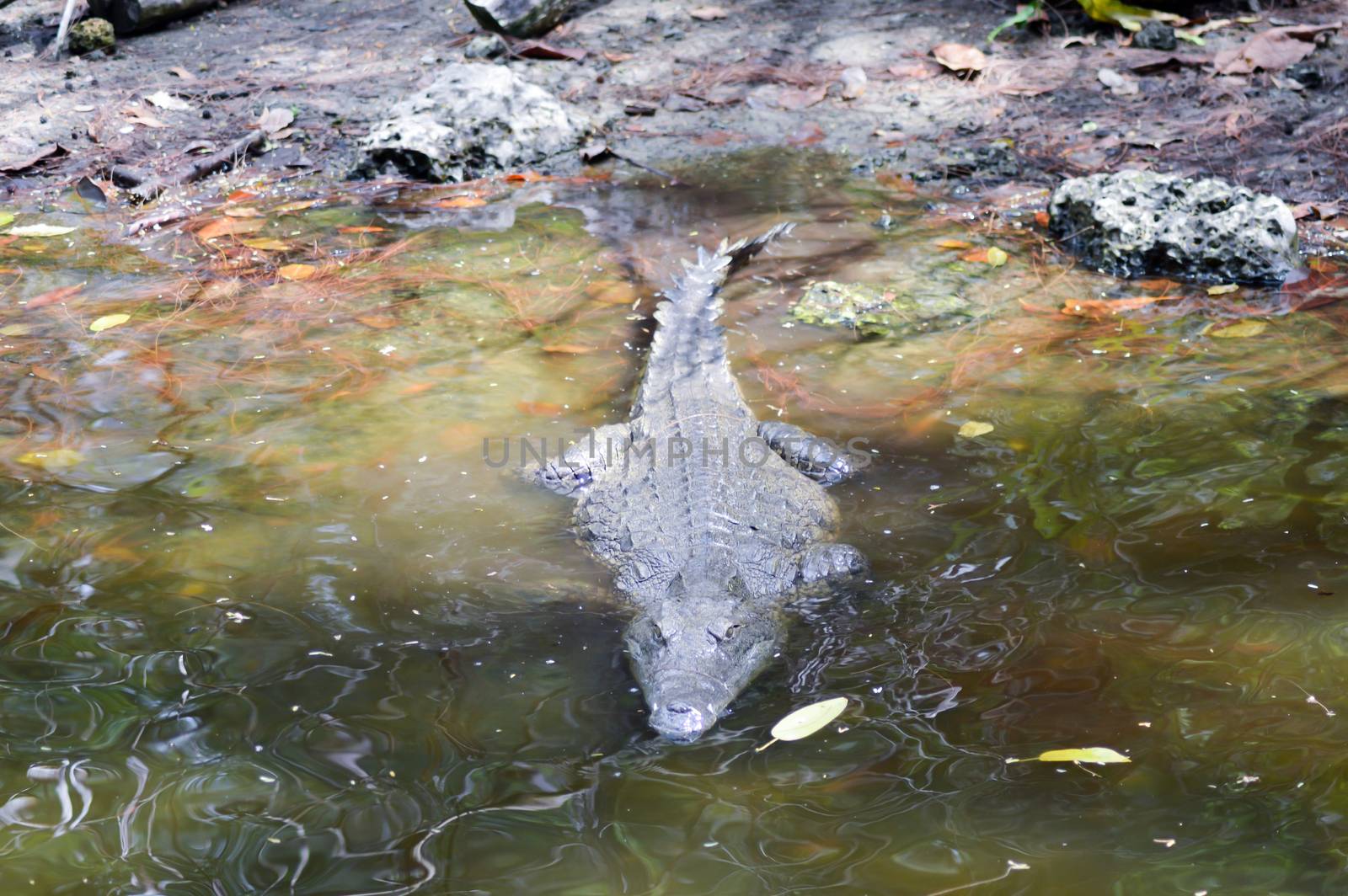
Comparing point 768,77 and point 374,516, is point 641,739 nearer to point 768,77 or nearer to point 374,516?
point 374,516

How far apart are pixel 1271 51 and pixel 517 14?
559 cm

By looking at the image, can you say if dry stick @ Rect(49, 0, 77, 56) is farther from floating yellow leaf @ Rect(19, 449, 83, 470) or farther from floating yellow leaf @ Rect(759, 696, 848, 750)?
floating yellow leaf @ Rect(759, 696, 848, 750)

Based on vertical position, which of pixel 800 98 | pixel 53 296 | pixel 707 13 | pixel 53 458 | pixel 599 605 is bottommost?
pixel 599 605

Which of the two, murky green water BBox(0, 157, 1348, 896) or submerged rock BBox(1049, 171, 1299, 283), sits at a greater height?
submerged rock BBox(1049, 171, 1299, 283)

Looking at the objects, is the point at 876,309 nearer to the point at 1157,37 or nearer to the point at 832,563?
the point at 832,563

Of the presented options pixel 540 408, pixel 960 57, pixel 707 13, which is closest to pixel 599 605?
pixel 540 408

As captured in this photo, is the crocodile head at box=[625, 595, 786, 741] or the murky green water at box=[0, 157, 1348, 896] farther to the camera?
the crocodile head at box=[625, 595, 786, 741]

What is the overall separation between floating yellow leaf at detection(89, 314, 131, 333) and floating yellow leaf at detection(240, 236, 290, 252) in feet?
3.20

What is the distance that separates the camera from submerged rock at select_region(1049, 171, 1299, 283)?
5.26 metres

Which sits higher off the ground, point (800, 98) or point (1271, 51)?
point (1271, 51)

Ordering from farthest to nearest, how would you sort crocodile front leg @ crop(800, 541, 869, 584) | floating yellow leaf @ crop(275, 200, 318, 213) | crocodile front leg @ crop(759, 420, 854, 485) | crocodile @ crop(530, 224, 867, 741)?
floating yellow leaf @ crop(275, 200, 318, 213) < crocodile front leg @ crop(759, 420, 854, 485) < crocodile front leg @ crop(800, 541, 869, 584) < crocodile @ crop(530, 224, 867, 741)

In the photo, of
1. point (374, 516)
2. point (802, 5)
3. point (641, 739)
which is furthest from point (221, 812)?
point (802, 5)

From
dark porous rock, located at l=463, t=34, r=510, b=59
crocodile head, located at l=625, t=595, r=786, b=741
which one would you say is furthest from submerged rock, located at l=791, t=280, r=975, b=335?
dark porous rock, located at l=463, t=34, r=510, b=59

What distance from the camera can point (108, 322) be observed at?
5.06 metres
